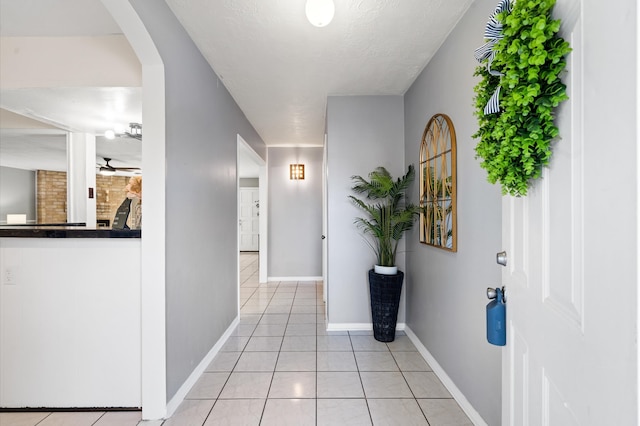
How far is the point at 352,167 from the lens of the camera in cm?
303

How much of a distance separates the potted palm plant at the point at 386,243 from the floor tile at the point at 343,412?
3.11ft

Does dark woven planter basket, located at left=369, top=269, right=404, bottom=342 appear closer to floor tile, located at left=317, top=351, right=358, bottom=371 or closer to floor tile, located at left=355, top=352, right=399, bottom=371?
floor tile, located at left=355, top=352, right=399, bottom=371

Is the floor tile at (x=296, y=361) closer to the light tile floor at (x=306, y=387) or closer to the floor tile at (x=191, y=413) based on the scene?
the light tile floor at (x=306, y=387)

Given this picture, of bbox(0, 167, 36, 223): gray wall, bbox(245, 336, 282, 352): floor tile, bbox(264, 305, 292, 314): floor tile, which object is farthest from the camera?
bbox(0, 167, 36, 223): gray wall

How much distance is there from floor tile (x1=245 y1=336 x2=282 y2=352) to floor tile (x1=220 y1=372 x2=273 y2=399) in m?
0.40

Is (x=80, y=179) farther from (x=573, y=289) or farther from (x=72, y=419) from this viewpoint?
(x=573, y=289)

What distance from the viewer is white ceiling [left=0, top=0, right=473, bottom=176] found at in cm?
176

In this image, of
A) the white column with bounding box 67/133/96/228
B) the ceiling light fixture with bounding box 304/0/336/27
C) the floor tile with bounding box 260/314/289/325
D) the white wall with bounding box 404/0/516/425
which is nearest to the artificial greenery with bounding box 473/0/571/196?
the white wall with bounding box 404/0/516/425

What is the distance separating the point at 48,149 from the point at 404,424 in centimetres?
680

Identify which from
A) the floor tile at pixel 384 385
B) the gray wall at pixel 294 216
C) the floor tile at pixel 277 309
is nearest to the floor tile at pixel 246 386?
the floor tile at pixel 384 385

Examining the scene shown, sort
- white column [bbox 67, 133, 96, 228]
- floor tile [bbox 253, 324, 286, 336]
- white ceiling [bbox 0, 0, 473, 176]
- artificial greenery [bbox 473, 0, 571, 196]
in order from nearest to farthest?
1. artificial greenery [bbox 473, 0, 571, 196]
2. white ceiling [bbox 0, 0, 473, 176]
3. floor tile [bbox 253, 324, 286, 336]
4. white column [bbox 67, 133, 96, 228]

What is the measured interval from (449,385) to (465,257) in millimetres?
938

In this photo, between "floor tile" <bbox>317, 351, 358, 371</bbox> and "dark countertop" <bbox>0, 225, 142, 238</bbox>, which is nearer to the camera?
"dark countertop" <bbox>0, 225, 142, 238</bbox>

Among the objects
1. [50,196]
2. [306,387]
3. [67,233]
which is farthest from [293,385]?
[50,196]
